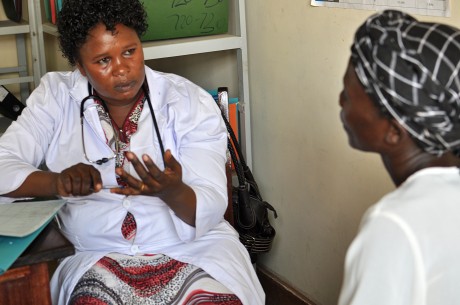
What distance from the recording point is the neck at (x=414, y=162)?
1190mm

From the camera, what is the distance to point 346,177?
222 cm

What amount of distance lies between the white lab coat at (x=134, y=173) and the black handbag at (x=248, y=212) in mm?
394

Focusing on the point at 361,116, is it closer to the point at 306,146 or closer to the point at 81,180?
the point at 81,180

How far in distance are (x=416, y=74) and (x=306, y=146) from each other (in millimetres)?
1310

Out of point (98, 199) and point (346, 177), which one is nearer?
point (98, 199)

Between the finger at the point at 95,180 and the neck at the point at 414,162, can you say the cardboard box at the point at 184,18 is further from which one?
the neck at the point at 414,162

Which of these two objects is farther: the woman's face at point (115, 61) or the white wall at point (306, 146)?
the white wall at point (306, 146)

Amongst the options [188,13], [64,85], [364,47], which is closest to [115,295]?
[64,85]

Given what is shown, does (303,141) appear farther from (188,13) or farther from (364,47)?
(364,47)

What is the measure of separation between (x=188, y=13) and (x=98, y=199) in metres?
0.86

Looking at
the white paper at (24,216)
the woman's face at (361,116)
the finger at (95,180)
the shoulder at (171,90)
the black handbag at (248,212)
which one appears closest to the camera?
the woman's face at (361,116)

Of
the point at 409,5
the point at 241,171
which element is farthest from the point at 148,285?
the point at 409,5

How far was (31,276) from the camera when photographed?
4.55 ft

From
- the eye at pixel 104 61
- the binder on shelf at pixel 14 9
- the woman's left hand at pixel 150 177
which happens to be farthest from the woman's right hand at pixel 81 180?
the binder on shelf at pixel 14 9
